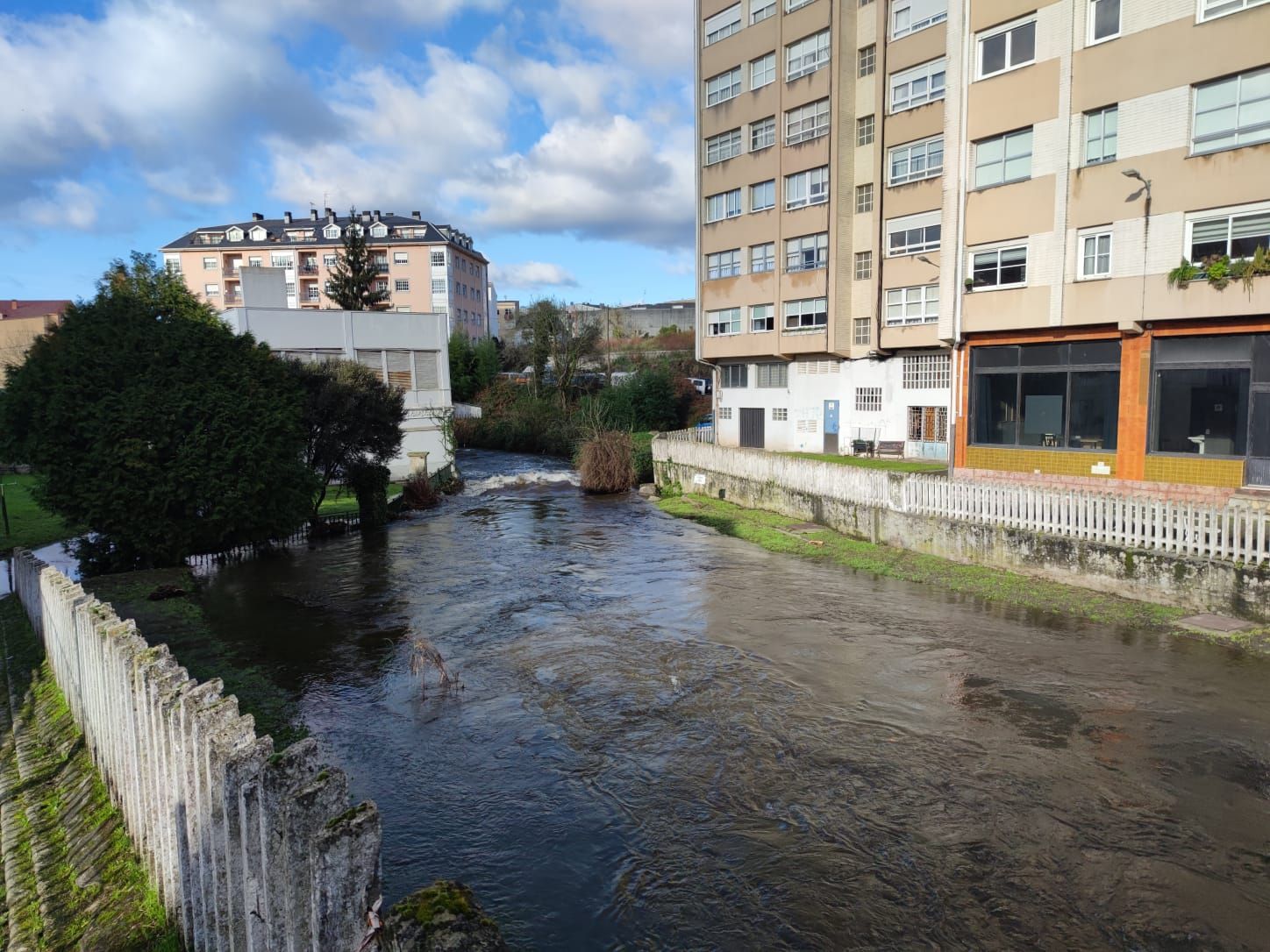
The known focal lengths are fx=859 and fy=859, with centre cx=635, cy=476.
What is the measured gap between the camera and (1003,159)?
2259 centimetres

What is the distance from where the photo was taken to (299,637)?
13.5 m

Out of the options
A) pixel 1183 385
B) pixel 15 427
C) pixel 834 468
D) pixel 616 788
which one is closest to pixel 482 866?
pixel 616 788

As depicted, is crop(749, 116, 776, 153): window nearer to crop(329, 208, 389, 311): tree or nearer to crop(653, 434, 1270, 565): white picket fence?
crop(653, 434, 1270, 565): white picket fence

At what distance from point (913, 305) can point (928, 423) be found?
15.7ft

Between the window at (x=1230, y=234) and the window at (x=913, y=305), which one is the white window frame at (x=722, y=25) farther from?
the window at (x=1230, y=234)

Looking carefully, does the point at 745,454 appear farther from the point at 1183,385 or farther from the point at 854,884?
the point at 854,884

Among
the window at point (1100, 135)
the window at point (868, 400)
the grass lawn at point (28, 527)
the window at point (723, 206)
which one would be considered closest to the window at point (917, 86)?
the window at point (723, 206)

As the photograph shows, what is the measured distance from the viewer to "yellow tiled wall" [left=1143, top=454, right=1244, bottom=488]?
19.0 metres

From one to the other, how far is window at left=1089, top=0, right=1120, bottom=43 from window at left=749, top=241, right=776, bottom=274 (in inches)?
750

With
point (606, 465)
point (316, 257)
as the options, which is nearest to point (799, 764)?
point (606, 465)

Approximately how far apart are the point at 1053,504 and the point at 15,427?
62.6ft

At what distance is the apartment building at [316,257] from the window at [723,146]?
4288 cm

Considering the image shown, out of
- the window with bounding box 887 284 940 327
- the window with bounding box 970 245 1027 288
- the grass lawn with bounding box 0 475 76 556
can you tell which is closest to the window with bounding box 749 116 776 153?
the window with bounding box 887 284 940 327

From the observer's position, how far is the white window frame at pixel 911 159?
1305 inches
